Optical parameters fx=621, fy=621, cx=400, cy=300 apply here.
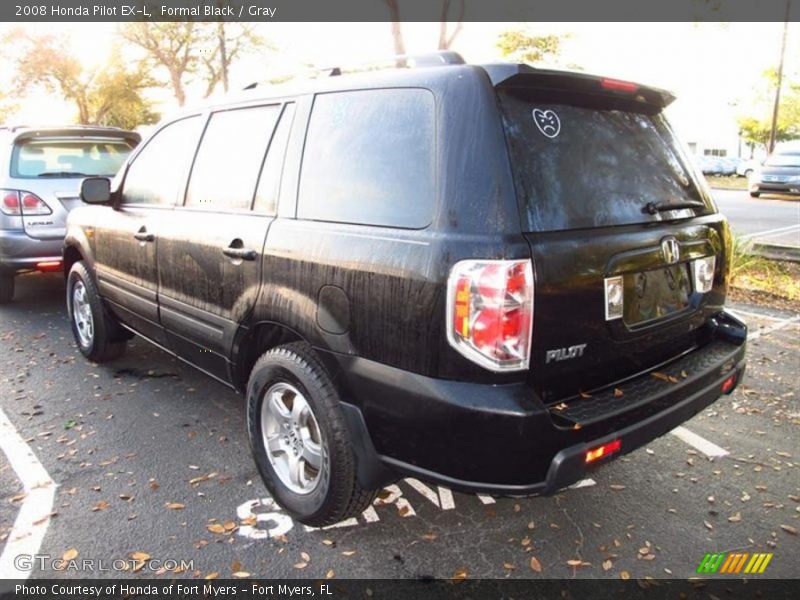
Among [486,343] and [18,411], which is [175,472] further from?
[486,343]

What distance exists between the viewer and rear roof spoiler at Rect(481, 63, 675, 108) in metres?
2.24

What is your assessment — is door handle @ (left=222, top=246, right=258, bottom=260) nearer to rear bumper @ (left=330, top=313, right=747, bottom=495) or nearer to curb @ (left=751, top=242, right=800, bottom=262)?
rear bumper @ (left=330, top=313, right=747, bottom=495)

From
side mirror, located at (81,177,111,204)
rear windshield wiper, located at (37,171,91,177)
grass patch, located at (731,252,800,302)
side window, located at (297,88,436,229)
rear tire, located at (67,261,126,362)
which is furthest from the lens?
grass patch, located at (731,252,800,302)

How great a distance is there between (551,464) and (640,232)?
1.01 m

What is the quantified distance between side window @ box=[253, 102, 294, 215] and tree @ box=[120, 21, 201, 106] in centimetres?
2920

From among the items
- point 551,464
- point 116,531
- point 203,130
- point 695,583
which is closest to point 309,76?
point 203,130

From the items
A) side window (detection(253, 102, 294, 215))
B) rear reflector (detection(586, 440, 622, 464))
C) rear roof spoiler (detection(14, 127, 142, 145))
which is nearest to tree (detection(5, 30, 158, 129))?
rear roof spoiler (detection(14, 127, 142, 145))

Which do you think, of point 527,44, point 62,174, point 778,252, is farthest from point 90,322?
point 527,44

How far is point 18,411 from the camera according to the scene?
4.05m

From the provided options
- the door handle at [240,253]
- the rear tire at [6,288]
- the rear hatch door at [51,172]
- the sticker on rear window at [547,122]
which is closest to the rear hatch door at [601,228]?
the sticker on rear window at [547,122]

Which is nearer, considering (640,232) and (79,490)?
(640,232)

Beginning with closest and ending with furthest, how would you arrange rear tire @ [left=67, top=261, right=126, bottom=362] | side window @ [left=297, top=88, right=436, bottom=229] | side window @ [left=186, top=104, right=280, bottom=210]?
side window @ [left=297, top=88, right=436, bottom=229]
side window @ [left=186, top=104, right=280, bottom=210]
rear tire @ [left=67, top=261, right=126, bottom=362]

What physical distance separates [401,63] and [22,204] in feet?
16.6

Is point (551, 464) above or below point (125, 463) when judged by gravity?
above
